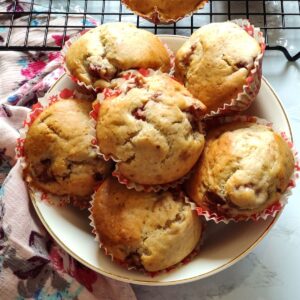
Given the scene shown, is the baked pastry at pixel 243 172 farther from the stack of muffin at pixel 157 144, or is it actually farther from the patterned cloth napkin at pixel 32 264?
the patterned cloth napkin at pixel 32 264

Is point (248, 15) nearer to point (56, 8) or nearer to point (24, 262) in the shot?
point (56, 8)

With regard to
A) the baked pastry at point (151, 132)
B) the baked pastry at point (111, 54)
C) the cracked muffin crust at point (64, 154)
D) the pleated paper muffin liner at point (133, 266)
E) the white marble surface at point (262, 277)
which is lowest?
the white marble surface at point (262, 277)

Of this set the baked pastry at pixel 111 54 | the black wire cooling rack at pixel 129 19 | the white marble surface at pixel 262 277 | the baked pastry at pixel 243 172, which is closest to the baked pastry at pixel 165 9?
the black wire cooling rack at pixel 129 19

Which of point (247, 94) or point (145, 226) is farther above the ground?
point (247, 94)

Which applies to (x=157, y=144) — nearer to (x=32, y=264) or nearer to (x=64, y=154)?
(x=64, y=154)

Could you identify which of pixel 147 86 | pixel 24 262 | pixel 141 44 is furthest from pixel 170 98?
pixel 24 262

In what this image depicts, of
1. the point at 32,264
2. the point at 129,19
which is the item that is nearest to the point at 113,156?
the point at 32,264

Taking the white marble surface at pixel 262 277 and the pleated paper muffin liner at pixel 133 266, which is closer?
the pleated paper muffin liner at pixel 133 266
